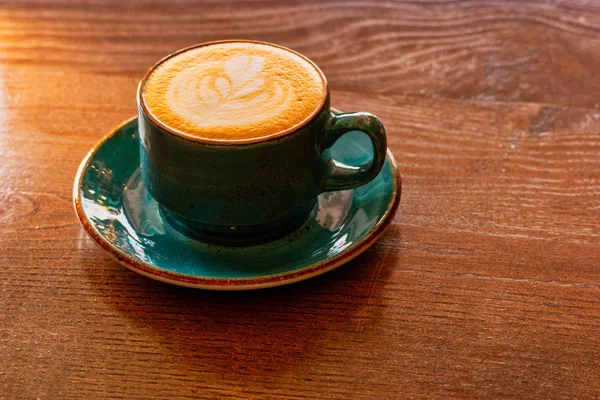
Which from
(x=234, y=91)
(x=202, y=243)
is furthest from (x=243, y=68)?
(x=202, y=243)

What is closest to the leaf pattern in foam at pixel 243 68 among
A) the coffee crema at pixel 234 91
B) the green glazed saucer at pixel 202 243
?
the coffee crema at pixel 234 91

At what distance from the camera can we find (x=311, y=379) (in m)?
0.54

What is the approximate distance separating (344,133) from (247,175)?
103 mm

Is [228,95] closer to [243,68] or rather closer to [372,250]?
[243,68]

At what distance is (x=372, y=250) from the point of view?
662 mm

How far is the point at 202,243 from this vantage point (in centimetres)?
64

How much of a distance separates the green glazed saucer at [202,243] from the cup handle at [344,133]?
0.04 meters

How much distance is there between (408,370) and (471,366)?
0.05 meters

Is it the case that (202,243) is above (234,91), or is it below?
below

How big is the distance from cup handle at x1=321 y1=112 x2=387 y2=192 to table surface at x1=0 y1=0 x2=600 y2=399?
0.07 m

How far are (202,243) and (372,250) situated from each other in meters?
0.16

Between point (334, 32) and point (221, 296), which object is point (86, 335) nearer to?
point (221, 296)

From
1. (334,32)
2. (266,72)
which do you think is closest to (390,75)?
(334,32)

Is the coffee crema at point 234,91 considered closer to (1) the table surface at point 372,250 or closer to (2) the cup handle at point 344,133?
(2) the cup handle at point 344,133
